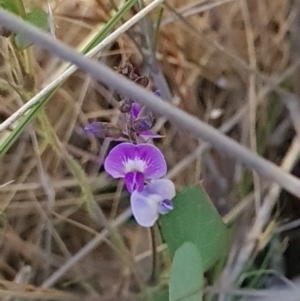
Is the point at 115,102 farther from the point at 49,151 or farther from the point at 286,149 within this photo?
the point at 286,149

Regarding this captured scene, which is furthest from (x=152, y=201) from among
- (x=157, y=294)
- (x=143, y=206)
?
(x=157, y=294)

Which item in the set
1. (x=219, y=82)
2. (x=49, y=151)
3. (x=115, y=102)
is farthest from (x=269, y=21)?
(x=49, y=151)

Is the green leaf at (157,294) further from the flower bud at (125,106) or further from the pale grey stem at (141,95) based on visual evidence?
the pale grey stem at (141,95)

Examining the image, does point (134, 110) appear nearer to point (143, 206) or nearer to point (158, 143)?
point (143, 206)

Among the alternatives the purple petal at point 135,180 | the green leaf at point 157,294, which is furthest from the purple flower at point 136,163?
the green leaf at point 157,294

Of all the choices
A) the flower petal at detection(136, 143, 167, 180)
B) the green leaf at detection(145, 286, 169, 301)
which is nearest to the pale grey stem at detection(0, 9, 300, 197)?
the flower petal at detection(136, 143, 167, 180)
